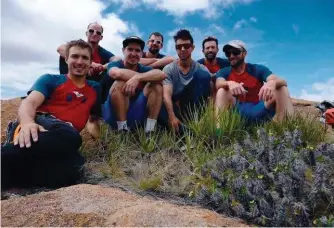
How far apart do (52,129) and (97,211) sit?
148 centimetres

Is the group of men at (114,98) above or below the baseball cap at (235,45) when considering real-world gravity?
below

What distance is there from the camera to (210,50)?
29.5 feet

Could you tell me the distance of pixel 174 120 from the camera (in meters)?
6.92

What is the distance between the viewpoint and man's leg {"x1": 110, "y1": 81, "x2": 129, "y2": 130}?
21.8 ft

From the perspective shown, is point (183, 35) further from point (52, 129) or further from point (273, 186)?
point (273, 186)

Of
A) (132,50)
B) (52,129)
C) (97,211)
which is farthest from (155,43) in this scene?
(97,211)

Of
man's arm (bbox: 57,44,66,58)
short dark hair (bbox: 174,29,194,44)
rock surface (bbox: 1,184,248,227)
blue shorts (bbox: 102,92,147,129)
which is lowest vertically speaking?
rock surface (bbox: 1,184,248,227)

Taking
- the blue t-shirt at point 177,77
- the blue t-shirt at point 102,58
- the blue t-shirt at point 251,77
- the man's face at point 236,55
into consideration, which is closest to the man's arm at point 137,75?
the blue t-shirt at point 177,77

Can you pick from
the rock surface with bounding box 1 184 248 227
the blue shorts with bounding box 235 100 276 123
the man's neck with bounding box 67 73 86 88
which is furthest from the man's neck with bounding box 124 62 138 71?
the rock surface with bounding box 1 184 248 227

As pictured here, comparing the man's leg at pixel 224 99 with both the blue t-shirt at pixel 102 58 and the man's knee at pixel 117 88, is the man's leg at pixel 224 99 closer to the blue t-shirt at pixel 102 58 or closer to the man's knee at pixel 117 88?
the man's knee at pixel 117 88

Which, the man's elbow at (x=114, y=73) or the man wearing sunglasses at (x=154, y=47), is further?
the man wearing sunglasses at (x=154, y=47)

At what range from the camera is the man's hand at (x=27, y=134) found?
4.83 meters

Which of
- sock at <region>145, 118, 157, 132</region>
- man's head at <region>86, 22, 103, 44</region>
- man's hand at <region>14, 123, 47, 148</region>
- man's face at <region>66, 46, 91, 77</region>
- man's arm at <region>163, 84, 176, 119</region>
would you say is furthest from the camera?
man's head at <region>86, 22, 103, 44</region>

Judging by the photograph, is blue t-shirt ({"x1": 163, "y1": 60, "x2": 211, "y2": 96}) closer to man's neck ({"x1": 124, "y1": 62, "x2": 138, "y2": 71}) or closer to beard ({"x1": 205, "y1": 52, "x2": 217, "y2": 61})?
man's neck ({"x1": 124, "y1": 62, "x2": 138, "y2": 71})
